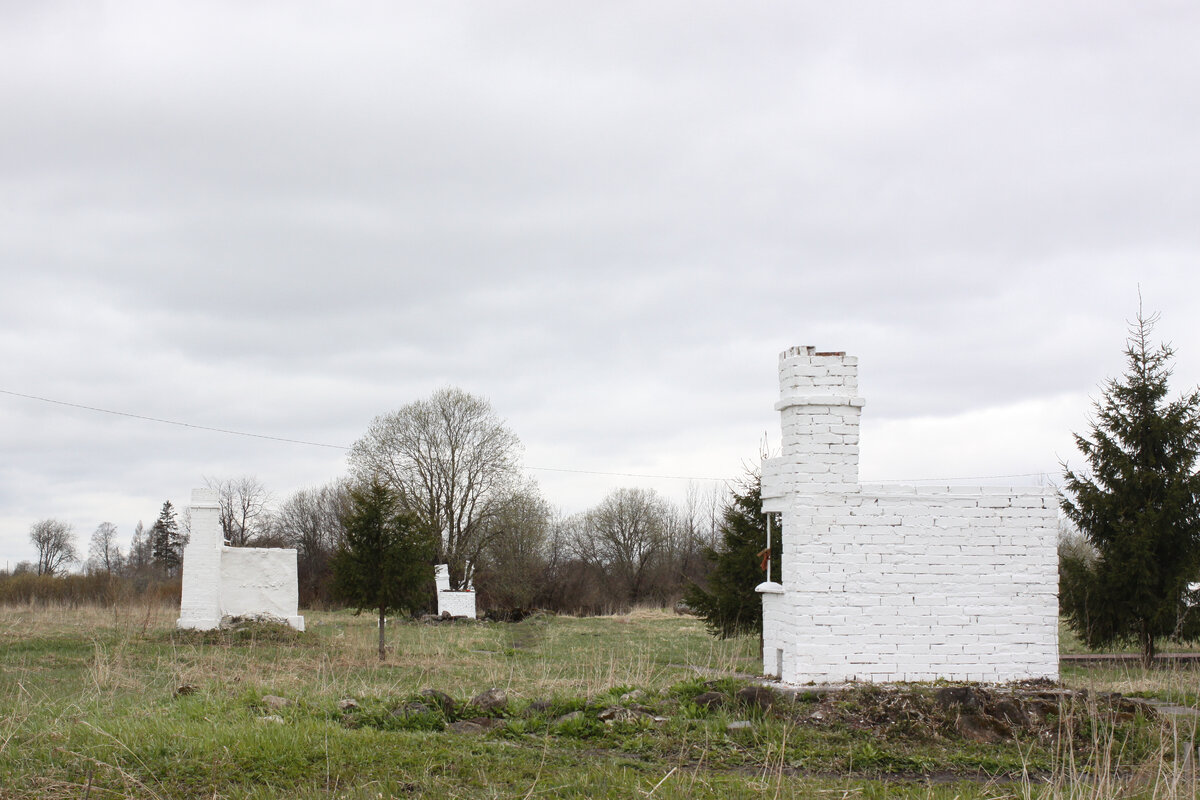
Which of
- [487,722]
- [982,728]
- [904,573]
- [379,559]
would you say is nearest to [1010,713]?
[982,728]

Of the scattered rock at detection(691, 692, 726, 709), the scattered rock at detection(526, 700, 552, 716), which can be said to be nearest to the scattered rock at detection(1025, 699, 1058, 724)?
the scattered rock at detection(691, 692, 726, 709)

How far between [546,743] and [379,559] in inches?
454

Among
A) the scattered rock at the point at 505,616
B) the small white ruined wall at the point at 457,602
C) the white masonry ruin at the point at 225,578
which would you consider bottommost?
the scattered rock at the point at 505,616

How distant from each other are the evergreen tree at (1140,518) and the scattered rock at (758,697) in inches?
413

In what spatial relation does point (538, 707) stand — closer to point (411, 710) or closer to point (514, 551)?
point (411, 710)

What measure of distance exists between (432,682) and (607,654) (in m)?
5.50

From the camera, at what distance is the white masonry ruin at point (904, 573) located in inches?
368

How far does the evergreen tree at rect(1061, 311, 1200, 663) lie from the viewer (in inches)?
629

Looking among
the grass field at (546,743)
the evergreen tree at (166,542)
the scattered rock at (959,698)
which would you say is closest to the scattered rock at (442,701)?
the grass field at (546,743)

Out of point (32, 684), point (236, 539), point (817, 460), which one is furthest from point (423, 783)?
point (236, 539)

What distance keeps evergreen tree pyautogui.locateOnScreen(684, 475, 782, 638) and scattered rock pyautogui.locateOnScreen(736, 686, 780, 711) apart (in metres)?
5.96

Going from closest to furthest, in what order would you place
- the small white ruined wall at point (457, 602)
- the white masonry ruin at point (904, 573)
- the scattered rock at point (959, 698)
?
1. the scattered rock at point (959, 698)
2. the white masonry ruin at point (904, 573)
3. the small white ruined wall at point (457, 602)

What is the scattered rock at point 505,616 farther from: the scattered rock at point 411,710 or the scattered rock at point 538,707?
the scattered rock at point 411,710

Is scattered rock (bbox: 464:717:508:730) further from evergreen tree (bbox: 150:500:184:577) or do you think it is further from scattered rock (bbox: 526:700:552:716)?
evergreen tree (bbox: 150:500:184:577)
